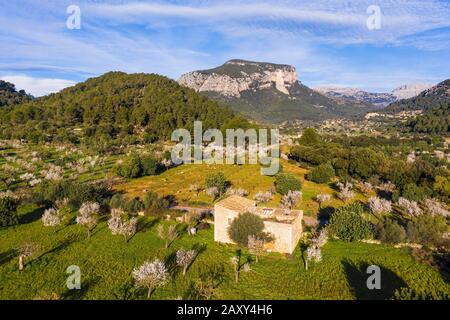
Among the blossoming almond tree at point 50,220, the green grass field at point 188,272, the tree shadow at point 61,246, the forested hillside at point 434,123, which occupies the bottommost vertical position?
the green grass field at point 188,272

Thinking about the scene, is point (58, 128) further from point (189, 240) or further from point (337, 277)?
point (337, 277)

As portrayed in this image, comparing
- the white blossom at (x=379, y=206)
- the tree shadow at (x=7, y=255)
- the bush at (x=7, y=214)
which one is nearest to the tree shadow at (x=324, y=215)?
the white blossom at (x=379, y=206)

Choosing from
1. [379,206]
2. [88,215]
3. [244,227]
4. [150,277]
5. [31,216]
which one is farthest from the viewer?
[379,206]

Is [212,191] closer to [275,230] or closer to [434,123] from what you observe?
[275,230]

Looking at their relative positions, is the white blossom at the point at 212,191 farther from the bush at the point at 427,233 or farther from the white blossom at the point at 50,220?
the bush at the point at 427,233

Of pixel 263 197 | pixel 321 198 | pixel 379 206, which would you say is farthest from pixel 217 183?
pixel 379 206

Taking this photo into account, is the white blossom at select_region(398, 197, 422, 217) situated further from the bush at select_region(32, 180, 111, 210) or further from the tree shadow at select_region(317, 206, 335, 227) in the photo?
the bush at select_region(32, 180, 111, 210)
